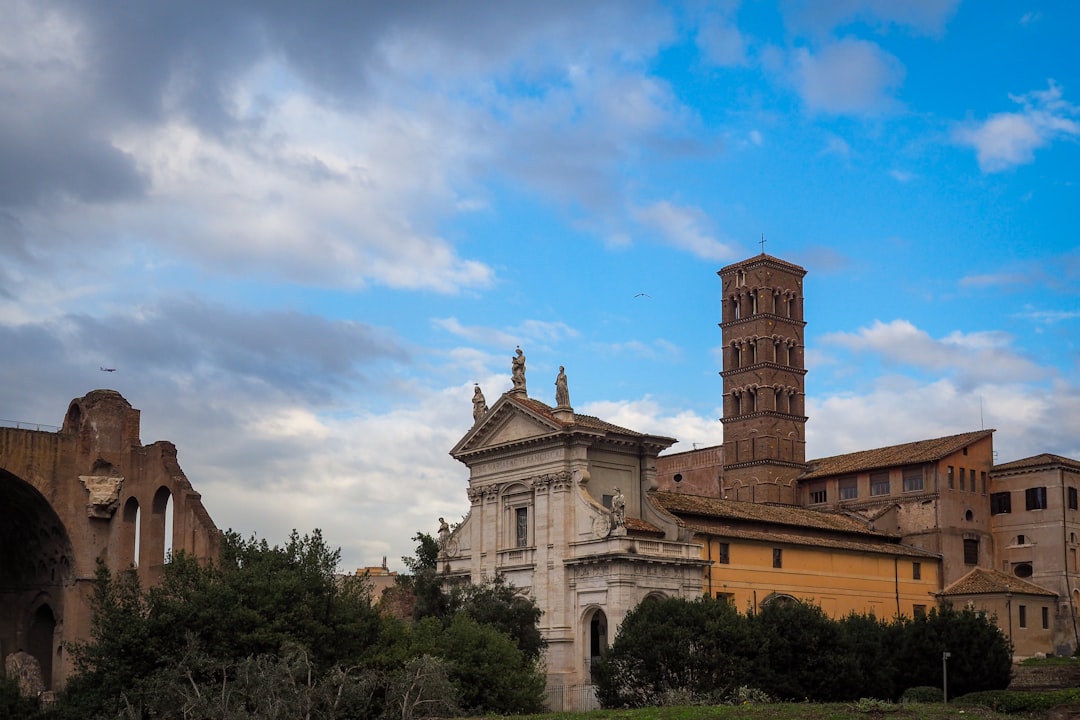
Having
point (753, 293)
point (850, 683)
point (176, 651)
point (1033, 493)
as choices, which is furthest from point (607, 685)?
point (753, 293)

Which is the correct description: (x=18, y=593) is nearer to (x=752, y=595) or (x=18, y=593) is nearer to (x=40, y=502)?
(x=40, y=502)

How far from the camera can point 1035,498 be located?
67250 mm

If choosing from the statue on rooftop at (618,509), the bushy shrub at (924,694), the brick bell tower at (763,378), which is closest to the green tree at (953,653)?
the bushy shrub at (924,694)

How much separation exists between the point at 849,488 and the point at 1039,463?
33.2ft

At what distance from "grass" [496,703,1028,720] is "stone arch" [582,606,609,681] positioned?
16401 millimetres

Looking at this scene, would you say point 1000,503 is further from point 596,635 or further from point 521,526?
point 521,526

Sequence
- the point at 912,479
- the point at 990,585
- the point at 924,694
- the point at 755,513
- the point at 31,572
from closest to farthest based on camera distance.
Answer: the point at 924,694 → the point at 31,572 → the point at 755,513 → the point at 990,585 → the point at 912,479

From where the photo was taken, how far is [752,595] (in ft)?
186

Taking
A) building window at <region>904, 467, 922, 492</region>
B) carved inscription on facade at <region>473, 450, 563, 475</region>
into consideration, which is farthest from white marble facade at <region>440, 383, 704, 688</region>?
building window at <region>904, 467, 922, 492</region>

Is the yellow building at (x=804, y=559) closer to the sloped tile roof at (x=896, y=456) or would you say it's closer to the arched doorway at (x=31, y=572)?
the sloped tile roof at (x=896, y=456)

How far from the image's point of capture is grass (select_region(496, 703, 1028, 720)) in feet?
112

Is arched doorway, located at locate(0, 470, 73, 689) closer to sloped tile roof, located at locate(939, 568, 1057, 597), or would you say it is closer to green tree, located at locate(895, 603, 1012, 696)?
green tree, located at locate(895, 603, 1012, 696)

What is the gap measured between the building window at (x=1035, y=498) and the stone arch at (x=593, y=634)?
86.2ft

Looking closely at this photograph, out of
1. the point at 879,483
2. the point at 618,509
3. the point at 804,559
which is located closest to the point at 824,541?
the point at 804,559
